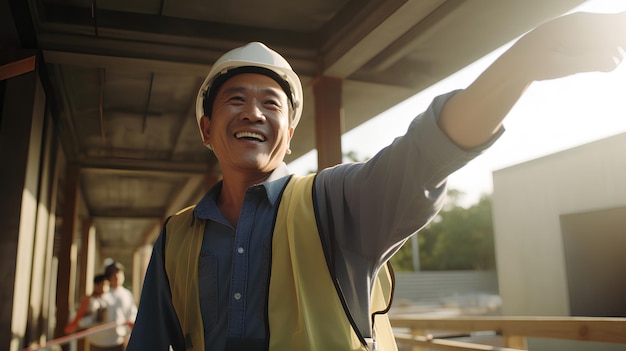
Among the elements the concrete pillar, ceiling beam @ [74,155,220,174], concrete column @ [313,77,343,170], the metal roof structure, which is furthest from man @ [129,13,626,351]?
ceiling beam @ [74,155,220,174]

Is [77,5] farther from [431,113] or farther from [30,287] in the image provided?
[431,113]

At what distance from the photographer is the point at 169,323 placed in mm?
1525

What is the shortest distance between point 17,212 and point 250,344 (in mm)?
3702

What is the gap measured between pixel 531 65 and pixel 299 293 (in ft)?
2.16

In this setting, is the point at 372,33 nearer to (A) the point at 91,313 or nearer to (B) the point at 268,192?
(B) the point at 268,192

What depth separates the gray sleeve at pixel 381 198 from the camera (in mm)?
969

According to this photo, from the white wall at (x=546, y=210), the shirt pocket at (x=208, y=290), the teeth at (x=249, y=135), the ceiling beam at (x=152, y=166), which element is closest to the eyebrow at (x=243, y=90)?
the teeth at (x=249, y=135)

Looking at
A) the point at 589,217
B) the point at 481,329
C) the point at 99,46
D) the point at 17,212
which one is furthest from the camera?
the point at 589,217

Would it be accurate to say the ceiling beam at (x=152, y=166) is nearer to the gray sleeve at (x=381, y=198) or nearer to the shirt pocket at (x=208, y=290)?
the shirt pocket at (x=208, y=290)

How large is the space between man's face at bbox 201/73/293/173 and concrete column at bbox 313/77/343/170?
12.0 feet

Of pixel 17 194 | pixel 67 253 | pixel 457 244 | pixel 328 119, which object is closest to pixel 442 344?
pixel 328 119

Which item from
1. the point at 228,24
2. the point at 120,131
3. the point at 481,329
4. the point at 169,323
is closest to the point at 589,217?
the point at 481,329

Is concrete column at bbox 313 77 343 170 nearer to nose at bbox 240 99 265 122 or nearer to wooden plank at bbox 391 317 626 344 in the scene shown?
wooden plank at bbox 391 317 626 344

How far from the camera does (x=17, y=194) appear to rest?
14.0ft
